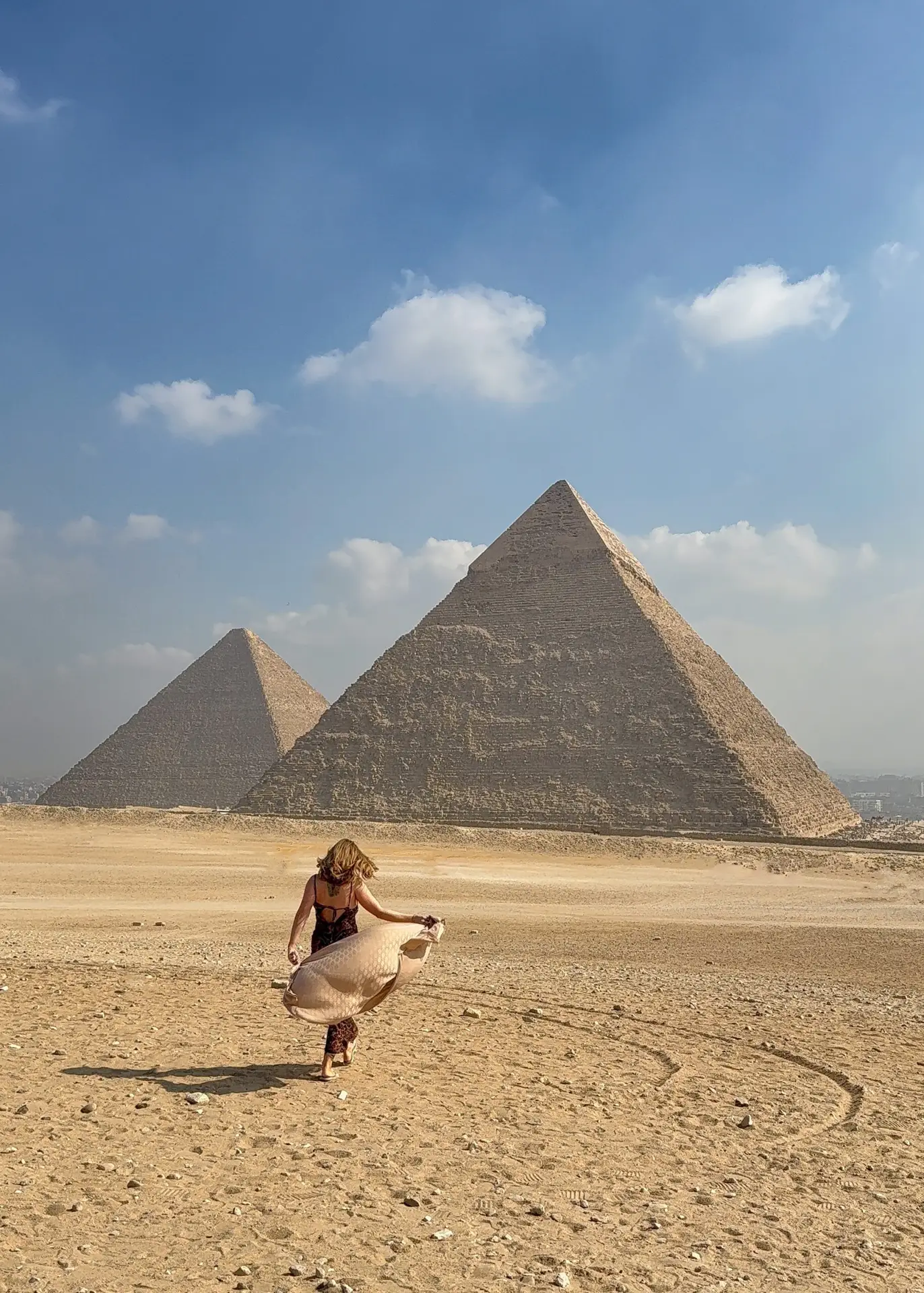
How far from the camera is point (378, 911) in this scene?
5.39 metres

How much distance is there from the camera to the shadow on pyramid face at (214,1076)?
4.86m

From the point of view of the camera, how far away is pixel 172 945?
10.3 metres

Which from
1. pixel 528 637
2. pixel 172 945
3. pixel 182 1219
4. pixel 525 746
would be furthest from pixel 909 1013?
pixel 528 637

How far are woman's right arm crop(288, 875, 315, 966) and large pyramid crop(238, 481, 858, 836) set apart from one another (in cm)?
3117

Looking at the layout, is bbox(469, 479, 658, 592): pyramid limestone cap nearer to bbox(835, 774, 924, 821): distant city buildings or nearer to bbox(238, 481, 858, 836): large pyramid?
bbox(238, 481, 858, 836): large pyramid

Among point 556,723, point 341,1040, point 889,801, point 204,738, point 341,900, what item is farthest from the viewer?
point 889,801

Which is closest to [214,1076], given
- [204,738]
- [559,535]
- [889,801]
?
[559,535]

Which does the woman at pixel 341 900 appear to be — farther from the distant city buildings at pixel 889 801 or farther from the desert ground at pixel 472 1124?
the distant city buildings at pixel 889 801

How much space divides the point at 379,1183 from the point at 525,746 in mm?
37490

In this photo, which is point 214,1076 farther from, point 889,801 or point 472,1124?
point 889,801

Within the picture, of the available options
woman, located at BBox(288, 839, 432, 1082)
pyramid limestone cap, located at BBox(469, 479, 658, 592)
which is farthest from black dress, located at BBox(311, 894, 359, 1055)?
pyramid limestone cap, located at BBox(469, 479, 658, 592)

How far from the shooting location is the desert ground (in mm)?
3184

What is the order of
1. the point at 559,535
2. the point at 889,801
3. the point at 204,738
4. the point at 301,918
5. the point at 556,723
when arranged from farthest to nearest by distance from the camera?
the point at 889,801, the point at 204,738, the point at 559,535, the point at 556,723, the point at 301,918

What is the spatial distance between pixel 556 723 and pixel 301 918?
36.4 m
